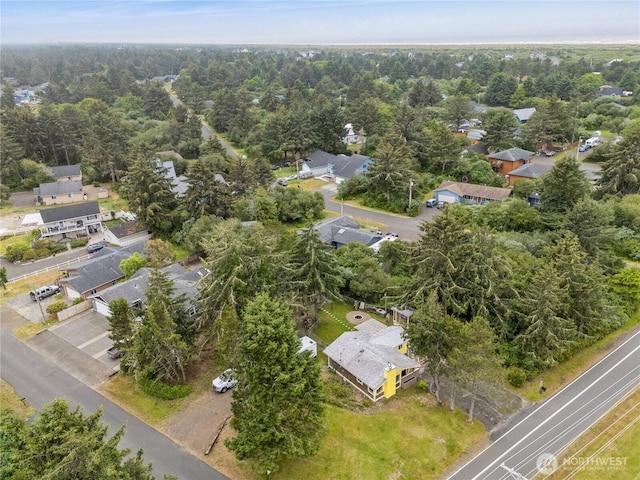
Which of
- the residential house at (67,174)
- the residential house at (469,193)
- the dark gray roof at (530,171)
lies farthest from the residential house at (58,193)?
the dark gray roof at (530,171)

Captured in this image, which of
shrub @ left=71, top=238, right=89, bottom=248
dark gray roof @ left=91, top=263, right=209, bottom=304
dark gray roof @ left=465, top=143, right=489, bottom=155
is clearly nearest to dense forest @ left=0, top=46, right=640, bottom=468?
dark gray roof @ left=465, top=143, right=489, bottom=155

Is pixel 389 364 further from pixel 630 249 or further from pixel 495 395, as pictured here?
pixel 630 249

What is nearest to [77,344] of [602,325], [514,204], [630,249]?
[602,325]

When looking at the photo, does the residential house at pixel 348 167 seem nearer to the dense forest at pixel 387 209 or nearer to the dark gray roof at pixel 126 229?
the dense forest at pixel 387 209

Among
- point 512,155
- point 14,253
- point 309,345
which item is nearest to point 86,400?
point 309,345

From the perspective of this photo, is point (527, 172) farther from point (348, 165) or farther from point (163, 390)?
point (163, 390)

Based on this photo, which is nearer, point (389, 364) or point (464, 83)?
point (389, 364)
